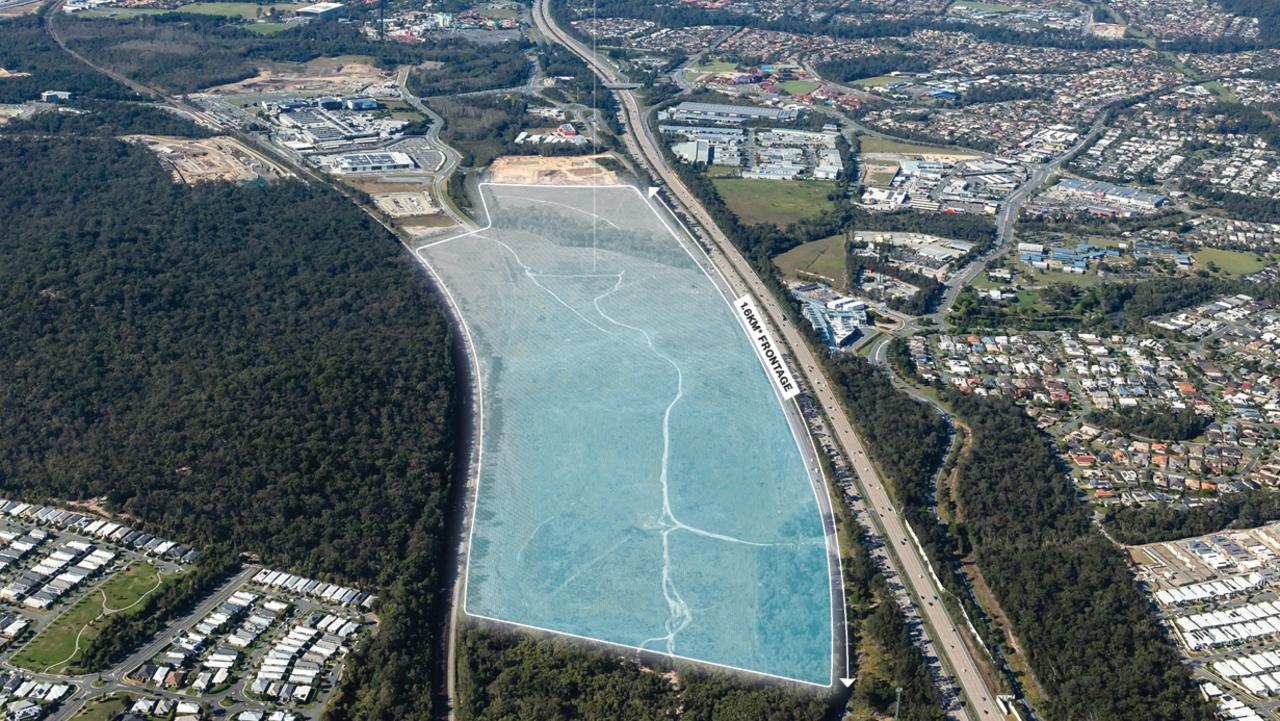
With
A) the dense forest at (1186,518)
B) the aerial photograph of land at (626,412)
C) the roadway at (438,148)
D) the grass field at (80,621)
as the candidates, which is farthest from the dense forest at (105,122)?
the dense forest at (1186,518)

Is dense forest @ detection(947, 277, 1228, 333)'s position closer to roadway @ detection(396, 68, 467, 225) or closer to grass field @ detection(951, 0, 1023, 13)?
roadway @ detection(396, 68, 467, 225)

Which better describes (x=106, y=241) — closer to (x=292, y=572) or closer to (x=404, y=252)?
(x=404, y=252)

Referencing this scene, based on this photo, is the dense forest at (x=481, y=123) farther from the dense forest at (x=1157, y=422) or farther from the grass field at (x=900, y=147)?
the dense forest at (x=1157, y=422)

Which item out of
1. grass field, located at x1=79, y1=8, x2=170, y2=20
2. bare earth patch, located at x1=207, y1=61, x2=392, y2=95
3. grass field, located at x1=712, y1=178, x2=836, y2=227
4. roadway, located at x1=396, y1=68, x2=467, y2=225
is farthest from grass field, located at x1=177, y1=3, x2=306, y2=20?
grass field, located at x1=712, y1=178, x2=836, y2=227

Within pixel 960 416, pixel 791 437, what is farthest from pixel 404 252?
pixel 960 416

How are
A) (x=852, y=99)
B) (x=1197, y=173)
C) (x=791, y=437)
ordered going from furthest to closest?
(x=852, y=99)
(x=1197, y=173)
(x=791, y=437)

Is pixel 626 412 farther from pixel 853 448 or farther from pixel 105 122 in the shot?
pixel 105 122
